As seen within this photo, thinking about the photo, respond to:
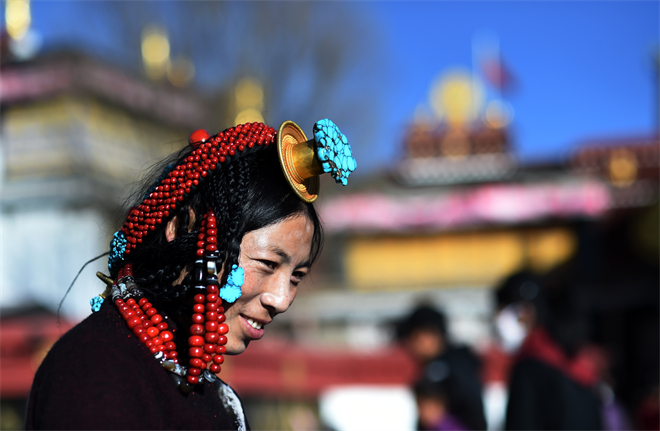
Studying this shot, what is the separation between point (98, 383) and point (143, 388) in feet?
0.26

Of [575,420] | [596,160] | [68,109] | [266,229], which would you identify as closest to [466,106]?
[596,160]

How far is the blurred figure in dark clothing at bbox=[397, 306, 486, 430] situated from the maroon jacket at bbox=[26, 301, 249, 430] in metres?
2.86

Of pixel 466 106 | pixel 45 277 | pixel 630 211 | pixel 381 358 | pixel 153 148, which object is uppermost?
pixel 466 106

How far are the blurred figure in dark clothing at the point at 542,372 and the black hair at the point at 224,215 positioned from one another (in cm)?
196

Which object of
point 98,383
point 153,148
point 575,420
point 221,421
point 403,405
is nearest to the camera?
point 98,383

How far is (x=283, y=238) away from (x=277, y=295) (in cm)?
12

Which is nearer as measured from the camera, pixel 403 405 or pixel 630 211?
pixel 403 405

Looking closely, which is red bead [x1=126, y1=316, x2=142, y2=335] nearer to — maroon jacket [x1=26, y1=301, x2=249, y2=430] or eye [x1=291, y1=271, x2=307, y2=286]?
maroon jacket [x1=26, y1=301, x2=249, y2=430]

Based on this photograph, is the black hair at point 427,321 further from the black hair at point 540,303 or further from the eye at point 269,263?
the eye at point 269,263

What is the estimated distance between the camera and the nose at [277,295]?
1.30 m

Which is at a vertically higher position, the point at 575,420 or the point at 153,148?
the point at 153,148

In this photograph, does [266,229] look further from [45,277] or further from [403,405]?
[45,277]

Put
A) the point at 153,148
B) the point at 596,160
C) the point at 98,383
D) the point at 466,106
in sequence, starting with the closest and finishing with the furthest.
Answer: the point at 98,383
the point at 153,148
the point at 596,160
the point at 466,106

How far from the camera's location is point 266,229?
4.19ft
